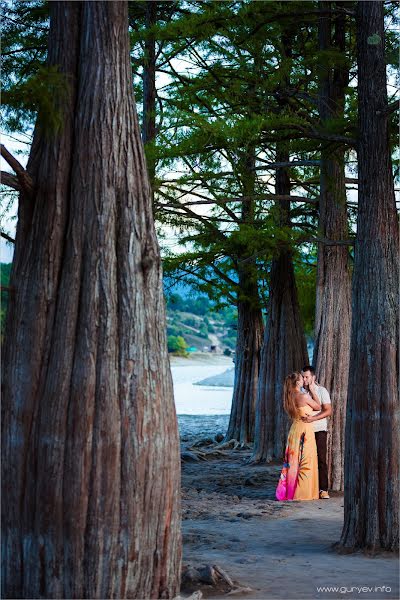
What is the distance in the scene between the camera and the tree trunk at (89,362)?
6621 mm

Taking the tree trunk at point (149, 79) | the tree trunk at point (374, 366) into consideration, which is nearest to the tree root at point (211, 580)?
the tree trunk at point (374, 366)

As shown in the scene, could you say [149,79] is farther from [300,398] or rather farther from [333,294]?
[300,398]

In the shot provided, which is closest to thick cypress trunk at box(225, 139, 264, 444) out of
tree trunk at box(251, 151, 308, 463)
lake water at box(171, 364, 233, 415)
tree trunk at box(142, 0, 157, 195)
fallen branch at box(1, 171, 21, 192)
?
tree trunk at box(251, 151, 308, 463)

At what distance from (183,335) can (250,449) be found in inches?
1935

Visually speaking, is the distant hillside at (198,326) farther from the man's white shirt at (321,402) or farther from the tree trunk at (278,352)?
the man's white shirt at (321,402)

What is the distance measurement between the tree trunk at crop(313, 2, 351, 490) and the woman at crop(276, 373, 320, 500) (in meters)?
1.01

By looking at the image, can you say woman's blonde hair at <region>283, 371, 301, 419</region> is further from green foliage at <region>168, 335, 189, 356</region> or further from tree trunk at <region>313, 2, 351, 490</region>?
green foliage at <region>168, 335, 189, 356</region>

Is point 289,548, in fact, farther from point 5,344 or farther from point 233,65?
point 233,65

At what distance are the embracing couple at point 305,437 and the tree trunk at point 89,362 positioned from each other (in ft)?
19.1

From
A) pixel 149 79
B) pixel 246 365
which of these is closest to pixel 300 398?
pixel 149 79

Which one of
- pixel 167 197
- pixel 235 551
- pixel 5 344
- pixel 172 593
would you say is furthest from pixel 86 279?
pixel 167 197

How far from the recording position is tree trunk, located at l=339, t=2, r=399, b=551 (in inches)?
365

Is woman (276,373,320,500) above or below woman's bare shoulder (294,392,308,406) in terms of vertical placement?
below

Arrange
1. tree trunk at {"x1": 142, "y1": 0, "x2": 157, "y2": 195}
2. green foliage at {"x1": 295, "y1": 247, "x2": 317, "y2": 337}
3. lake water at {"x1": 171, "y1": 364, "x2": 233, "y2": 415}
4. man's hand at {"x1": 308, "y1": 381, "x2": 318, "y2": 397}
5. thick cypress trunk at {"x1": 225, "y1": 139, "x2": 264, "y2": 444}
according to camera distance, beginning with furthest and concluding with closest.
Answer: lake water at {"x1": 171, "y1": 364, "x2": 233, "y2": 415} < green foliage at {"x1": 295, "y1": 247, "x2": 317, "y2": 337} < thick cypress trunk at {"x1": 225, "y1": 139, "x2": 264, "y2": 444} < tree trunk at {"x1": 142, "y1": 0, "x2": 157, "y2": 195} < man's hand at {"x1": 308, "y1": 381, "x2": 318, "y2": 397}
